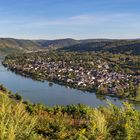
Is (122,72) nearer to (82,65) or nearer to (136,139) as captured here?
(82,65)

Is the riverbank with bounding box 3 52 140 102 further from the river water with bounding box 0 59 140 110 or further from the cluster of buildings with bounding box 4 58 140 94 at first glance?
the river water with bounding box 0 59 140 110

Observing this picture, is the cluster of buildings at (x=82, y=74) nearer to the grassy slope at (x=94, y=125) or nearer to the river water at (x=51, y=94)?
the river water at (x=51, y=94)

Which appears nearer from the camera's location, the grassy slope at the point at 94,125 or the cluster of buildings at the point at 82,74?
the grassy slope at the point at 94,125

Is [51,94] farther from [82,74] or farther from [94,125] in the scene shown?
[94,125]

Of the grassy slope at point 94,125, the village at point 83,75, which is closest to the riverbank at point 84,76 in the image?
the village at point 83,75

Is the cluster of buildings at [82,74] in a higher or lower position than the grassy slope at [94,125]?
lower

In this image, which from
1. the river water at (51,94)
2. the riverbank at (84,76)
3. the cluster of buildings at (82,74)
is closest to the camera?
the river water at (51,94)

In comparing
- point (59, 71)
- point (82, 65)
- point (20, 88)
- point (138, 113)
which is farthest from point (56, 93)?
point (138, 113)

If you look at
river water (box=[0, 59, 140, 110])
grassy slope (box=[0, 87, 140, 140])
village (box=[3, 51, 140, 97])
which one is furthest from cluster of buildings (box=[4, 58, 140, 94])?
grassy slope (box=[0, 87, 140, 140])

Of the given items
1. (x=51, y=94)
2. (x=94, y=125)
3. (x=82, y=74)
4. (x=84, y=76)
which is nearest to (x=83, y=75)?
(x=84, y=76)
